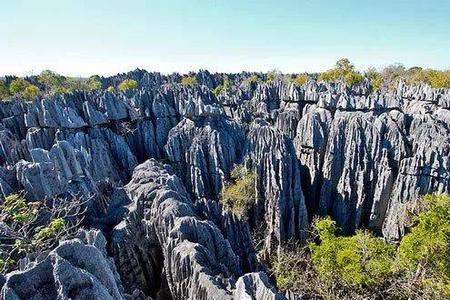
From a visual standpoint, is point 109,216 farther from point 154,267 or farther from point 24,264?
point 24,264

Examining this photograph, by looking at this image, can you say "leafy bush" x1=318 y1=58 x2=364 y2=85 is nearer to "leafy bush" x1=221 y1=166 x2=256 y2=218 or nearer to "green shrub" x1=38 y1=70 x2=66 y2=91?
"leafy bush" x1=221 y1=166 x2=256 y2=218

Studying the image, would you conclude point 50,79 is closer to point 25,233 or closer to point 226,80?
point 226,80

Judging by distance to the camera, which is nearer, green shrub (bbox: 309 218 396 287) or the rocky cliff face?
the rocky cliff face

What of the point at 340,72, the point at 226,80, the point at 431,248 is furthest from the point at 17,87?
the point at 431,248

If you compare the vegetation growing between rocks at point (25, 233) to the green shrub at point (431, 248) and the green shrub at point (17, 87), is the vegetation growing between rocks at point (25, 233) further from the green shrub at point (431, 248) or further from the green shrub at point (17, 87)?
the green shrub at point (17, 87)

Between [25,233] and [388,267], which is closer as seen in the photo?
[25,233]

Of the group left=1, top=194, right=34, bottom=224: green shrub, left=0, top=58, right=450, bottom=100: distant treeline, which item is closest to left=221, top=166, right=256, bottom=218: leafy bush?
left=1, top=194, right=34, bottom=224: green shrub

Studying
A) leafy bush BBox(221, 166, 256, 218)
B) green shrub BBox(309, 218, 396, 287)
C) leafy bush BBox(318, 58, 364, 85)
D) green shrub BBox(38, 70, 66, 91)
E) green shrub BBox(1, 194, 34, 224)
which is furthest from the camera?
green shrub BBox(38, 70, 66, 91)
